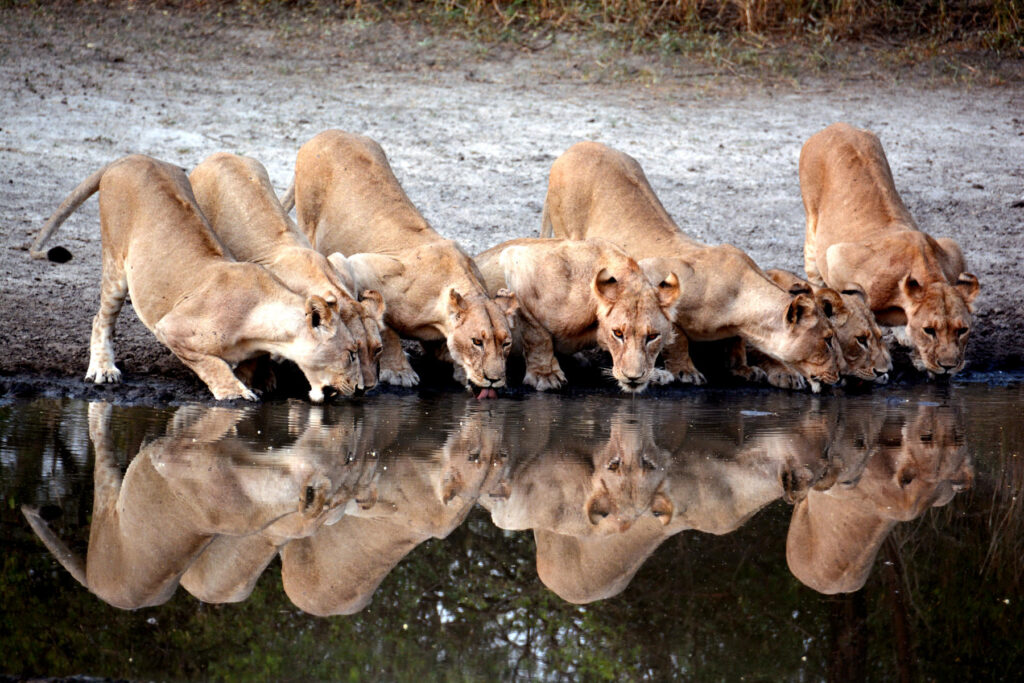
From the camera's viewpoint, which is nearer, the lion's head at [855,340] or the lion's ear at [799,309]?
the lion's ear at [799,309]

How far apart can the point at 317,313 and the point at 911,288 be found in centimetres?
469

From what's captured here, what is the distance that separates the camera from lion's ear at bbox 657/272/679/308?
29.8 feet

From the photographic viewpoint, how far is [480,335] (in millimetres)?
8664

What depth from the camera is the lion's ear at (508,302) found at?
888 cm

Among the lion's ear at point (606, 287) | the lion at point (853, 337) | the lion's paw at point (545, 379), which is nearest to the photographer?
the lion's ear at point (606, 287)

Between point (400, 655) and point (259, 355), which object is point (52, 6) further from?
point (400, 655)

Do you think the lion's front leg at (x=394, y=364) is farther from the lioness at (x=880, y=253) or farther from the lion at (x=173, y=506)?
the lioness at (x=880, y=253)

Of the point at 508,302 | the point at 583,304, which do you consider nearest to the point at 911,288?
the point at 583,304

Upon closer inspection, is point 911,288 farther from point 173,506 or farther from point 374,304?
point 173,506

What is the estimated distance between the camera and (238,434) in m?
6.95

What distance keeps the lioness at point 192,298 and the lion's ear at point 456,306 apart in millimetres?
885

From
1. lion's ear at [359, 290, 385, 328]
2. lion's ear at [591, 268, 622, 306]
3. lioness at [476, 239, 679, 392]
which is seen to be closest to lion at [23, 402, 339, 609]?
lion's ear at [359, 290, 385, 328]

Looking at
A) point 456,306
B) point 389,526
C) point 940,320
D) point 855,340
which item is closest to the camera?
point 389,526

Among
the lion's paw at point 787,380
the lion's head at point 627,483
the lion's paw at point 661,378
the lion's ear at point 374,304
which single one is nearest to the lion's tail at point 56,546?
the lion's head at point 627,483
